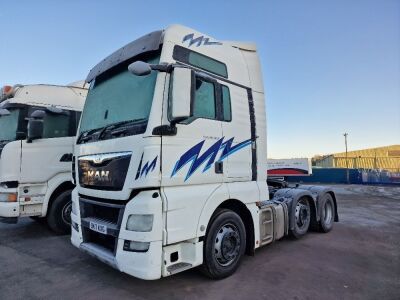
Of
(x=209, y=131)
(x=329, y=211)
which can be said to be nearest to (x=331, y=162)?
(x=329, y=211)

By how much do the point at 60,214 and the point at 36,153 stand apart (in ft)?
4.53

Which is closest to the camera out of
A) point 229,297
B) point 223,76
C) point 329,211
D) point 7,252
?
point 229,297

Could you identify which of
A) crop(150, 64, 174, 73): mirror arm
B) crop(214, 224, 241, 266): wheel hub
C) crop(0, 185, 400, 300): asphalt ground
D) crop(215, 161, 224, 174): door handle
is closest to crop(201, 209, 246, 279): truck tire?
crop(214, 224, 241, 266): wheel hub

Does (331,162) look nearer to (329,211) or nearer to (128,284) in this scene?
(329,211)

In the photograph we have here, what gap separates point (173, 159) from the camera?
3.39 meters

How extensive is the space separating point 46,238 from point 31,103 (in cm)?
285

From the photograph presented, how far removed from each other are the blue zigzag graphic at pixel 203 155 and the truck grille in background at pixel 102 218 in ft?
2.64

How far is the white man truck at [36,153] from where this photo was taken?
19.0 feet

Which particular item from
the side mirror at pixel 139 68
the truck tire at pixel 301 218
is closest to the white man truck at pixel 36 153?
the side mirror at pixel 139 68

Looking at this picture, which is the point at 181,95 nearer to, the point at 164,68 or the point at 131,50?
the point at 164,68

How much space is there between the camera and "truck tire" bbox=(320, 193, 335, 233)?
6.66 m

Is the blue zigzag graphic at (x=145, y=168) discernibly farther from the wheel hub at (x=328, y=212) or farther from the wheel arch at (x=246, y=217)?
the wheel hub at (x=328, y=212)

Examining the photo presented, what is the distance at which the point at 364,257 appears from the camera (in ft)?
16.2

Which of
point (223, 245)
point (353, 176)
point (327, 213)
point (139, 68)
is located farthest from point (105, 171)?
point (353, 176)
